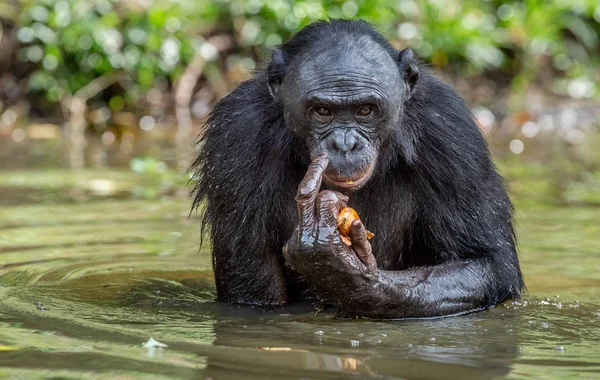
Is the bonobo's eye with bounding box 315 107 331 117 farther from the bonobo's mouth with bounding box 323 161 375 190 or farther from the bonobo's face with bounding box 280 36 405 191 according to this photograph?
the bonobo's mouth with bounding box 323 161 375 190

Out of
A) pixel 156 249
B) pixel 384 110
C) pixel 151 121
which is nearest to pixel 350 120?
pixel 384 110

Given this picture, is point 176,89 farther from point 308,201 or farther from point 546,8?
point 308,201

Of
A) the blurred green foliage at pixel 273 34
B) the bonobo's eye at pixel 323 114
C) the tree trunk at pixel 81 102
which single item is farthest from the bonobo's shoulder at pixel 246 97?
the blurred green foliage at pixel 273 34

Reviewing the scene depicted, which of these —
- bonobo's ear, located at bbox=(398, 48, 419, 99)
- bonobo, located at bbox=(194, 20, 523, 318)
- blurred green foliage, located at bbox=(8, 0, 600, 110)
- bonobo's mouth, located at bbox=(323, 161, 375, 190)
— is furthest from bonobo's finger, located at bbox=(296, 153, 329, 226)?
blurred green foliage, located at bbox=(8, 0, 600, 110)

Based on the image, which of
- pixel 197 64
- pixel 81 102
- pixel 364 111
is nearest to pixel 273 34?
pixel 197 64

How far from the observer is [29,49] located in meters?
17.5

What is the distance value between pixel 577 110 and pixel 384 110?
Answer: 1361cm

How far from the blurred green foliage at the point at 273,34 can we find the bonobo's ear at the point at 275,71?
10870 mm

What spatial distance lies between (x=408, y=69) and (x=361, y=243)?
1.33 m

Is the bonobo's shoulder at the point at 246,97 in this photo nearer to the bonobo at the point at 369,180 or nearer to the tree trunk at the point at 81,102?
the bonobo at the point at 369,180

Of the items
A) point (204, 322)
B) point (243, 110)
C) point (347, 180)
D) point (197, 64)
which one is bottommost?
point (204, 322)

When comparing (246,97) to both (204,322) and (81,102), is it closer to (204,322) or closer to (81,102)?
(204,322)

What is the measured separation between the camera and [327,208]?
A: 18.6 ft

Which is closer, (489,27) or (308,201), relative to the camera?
(308,201)
